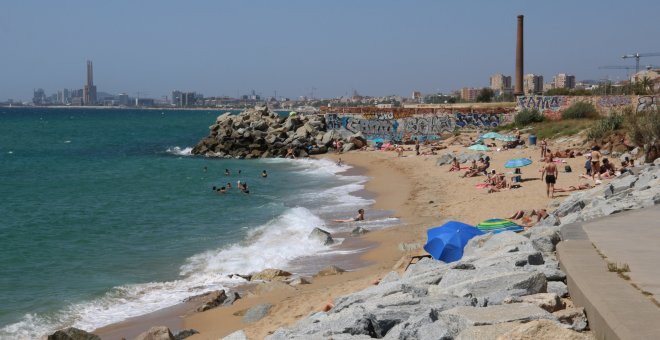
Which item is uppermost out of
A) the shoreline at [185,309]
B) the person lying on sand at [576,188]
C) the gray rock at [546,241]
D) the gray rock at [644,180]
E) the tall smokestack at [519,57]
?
the tall smokestack at [519,57]

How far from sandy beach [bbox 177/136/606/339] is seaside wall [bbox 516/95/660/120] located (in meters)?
7.88

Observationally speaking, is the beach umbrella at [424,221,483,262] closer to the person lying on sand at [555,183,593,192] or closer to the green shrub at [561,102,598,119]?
the person lying on sand at [555,183,593,192]

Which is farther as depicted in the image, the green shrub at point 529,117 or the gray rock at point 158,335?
the green shrub at point 529,117

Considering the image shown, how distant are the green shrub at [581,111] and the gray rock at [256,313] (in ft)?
120

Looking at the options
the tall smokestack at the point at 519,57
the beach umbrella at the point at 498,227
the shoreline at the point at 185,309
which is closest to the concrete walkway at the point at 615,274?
the beach umbrella at the point at 498,227

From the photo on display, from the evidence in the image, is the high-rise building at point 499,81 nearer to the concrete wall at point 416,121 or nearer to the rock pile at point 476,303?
the concrete wall at point 416,121

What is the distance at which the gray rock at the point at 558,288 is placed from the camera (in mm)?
7239

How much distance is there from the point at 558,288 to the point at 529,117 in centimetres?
4290

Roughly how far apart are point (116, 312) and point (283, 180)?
2367cm

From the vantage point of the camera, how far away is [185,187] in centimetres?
3547

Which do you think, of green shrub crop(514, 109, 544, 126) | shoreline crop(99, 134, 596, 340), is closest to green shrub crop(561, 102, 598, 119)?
green shrub crop(514, 109, 544, 126)

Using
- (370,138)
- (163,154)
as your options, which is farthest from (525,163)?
(163,154)

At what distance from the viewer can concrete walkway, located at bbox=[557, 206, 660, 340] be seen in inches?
218

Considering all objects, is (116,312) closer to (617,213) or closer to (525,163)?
(617,213)
